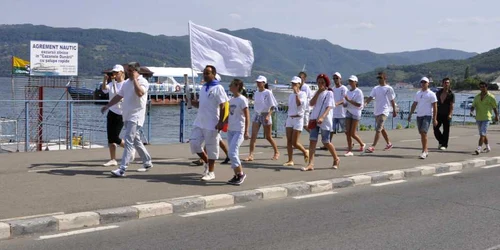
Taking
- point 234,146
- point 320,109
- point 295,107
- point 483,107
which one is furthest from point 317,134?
point 483,107

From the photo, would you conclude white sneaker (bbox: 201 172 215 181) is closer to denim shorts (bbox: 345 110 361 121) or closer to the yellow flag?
denim shorts (bbox: 345 110 361 121)

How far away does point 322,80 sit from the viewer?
11109mm

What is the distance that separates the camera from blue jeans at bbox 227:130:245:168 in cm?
940

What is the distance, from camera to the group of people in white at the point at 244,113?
31.1 ft

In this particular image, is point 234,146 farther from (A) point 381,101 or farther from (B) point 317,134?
(A) point 381,101

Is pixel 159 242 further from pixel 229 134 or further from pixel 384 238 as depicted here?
pixel 229 134

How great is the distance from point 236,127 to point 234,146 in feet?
1.54

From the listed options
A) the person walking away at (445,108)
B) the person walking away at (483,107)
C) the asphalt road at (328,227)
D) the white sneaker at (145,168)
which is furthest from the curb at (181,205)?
the person walking away at (445,108)

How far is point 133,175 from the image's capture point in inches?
393

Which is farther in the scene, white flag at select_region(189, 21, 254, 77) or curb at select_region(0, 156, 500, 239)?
white flag at select_region(189, 21, 254, 77)

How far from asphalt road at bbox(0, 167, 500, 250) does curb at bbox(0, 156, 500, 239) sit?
0.15m

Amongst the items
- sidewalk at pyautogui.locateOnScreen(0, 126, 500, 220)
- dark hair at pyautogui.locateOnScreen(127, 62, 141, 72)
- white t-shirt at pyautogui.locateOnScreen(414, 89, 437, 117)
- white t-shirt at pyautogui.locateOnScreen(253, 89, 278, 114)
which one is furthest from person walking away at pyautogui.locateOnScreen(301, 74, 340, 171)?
white t-shirt at pyautogui.locateOnScreen(414, 89, 437, 117)

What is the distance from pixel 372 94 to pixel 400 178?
397cm

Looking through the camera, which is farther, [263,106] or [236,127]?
[263,106]
